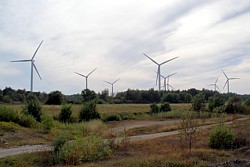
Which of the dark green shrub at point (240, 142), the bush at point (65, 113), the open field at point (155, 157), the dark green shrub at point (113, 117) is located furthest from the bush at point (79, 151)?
the dark green shrub at point (113, 117)

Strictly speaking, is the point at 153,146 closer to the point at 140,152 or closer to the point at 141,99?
the point at 140,152

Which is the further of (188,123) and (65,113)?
(65,113)

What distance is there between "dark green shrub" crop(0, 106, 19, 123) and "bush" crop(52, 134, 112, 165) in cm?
1837

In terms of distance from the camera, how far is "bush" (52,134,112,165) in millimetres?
15789

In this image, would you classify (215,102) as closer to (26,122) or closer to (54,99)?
(26,122)

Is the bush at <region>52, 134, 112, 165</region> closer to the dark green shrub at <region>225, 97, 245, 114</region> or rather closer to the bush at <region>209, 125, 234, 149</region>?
the bush at <region>209, 125, 234, 149</region>

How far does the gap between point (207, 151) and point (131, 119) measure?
143 ft

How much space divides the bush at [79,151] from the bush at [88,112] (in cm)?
3268

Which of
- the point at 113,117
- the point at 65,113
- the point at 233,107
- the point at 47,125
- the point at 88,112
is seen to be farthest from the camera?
the point at 233,107

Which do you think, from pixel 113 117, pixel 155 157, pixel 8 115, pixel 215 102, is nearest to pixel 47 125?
pixel 8 115

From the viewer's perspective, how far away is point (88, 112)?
52031 millimetres

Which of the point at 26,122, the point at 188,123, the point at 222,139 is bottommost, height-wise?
the point at 222,139

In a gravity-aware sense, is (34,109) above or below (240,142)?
above

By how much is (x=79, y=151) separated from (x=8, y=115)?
20.3m
